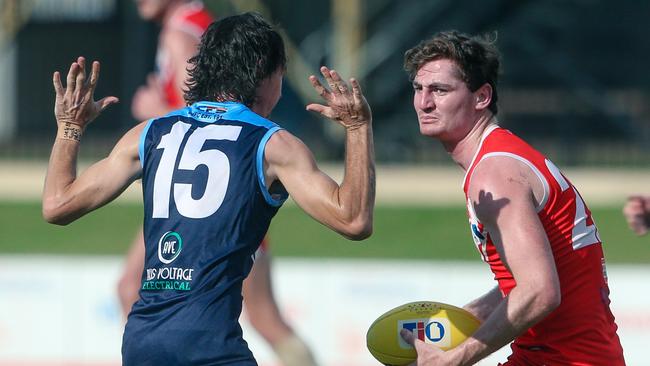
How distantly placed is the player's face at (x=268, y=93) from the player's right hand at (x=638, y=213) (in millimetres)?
1629

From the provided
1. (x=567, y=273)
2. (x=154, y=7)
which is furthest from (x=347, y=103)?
(x=154, y=7)

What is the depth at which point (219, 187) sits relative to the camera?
424cm

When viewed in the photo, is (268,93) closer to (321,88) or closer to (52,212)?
(321,88)

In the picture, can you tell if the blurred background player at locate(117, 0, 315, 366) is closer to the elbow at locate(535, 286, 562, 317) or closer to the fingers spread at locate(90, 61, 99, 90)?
the fingers spread at locate(90, 61, 99, 90)

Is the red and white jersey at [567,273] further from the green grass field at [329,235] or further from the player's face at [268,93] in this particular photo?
the green grass field at [329,235]

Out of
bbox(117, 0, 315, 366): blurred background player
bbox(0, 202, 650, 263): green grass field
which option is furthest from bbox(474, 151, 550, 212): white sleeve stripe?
bbox(0, 202, 650, 263): green grass field

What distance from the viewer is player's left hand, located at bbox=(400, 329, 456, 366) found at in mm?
4355

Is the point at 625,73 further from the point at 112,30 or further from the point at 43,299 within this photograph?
the point at 43,299

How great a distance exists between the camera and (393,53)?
17531 millimetres

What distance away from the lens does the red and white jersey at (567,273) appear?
176 inches

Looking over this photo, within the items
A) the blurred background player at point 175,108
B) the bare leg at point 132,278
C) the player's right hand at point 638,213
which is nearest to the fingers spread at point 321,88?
the player's right hand at point 638,213

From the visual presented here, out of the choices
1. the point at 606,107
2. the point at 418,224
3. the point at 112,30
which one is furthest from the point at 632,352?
the point at 112,30

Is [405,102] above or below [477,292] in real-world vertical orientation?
above

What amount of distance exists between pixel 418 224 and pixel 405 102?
269 centimetres
